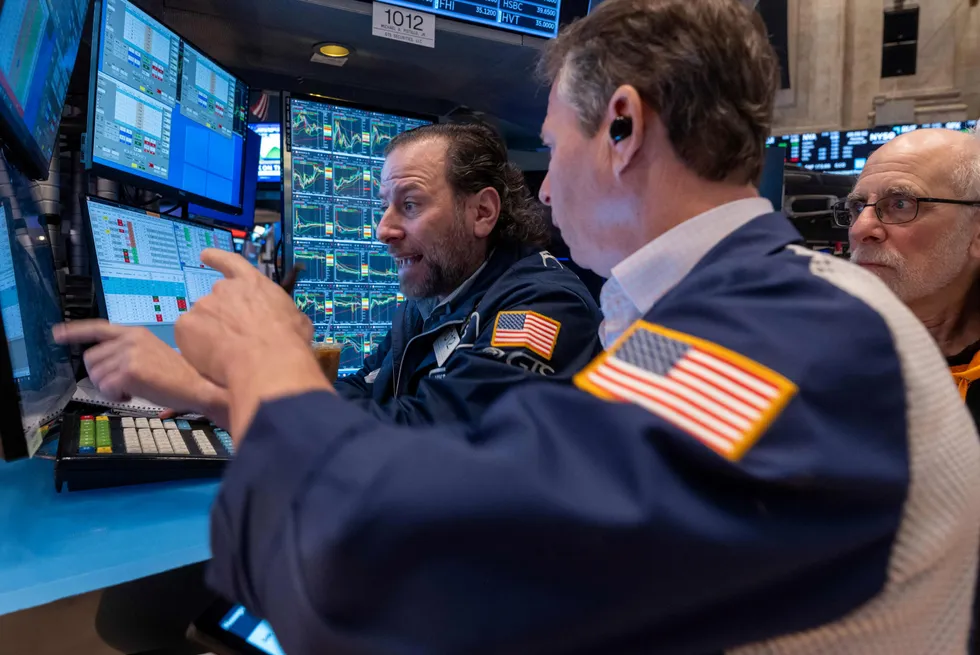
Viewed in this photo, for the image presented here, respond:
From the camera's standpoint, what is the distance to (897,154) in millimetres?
1665

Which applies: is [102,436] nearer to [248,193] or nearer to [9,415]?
[9,415]

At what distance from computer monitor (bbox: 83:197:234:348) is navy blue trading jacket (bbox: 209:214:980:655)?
93cm

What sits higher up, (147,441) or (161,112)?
(161,112)

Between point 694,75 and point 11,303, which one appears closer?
point 694,75

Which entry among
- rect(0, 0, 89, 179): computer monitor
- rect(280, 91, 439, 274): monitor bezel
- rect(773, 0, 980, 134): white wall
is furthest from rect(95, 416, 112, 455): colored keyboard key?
rect(773, 0, 980, 134): white wall

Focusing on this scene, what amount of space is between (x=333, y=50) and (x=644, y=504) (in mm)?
2362

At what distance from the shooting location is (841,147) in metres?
4.76

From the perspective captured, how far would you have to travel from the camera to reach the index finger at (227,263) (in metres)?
0.63

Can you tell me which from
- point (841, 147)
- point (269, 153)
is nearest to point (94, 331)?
point (269, 153)

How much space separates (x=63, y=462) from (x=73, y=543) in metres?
0.17

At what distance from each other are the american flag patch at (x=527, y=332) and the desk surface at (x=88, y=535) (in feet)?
1.75

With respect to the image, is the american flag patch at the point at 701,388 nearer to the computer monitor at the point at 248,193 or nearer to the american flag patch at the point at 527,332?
the american flag patch at the point at 527,332

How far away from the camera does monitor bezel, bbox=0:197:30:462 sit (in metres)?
0.76

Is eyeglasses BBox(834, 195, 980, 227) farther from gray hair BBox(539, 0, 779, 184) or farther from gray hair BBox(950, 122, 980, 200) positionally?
Result: gray hair BBox(539, 0, 779, 184)
